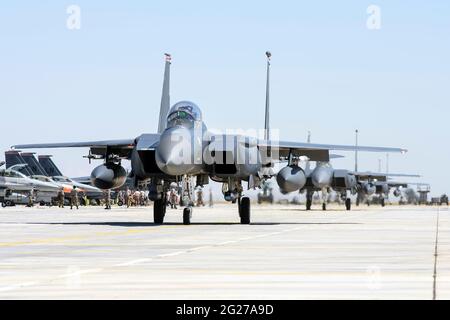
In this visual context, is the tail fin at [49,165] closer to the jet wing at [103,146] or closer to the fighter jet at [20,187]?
the fighter jet at [20,187]

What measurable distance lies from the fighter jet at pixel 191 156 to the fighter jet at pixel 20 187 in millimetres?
37039

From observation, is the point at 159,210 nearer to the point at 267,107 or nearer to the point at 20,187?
the point at 267,107

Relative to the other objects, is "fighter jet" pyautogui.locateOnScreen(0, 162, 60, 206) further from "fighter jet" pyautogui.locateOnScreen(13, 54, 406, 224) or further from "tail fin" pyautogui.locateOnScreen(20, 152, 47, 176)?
"fighter jet" pyautogui.locateOnScreen(13, 54, 406, 224)

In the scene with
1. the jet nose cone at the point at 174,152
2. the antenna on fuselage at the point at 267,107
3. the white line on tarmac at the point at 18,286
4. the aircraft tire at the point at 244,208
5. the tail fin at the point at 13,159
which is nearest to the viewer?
the white line on tarmac at the point at 18,286

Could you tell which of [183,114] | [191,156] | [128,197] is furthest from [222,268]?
[128,197]

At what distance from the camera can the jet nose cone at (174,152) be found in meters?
27.1

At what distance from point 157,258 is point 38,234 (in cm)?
969

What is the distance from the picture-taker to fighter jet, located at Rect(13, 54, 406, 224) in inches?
1086

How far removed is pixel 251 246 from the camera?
17922mm

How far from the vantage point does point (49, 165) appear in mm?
92625

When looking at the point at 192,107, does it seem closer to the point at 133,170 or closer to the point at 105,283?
the point at 133,170

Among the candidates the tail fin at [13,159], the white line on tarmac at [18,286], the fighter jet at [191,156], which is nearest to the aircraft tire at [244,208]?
the fighter jet at [191,156]

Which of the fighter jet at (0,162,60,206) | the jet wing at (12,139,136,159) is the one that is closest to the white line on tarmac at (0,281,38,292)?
the jet wing at (12,139,136,159)
